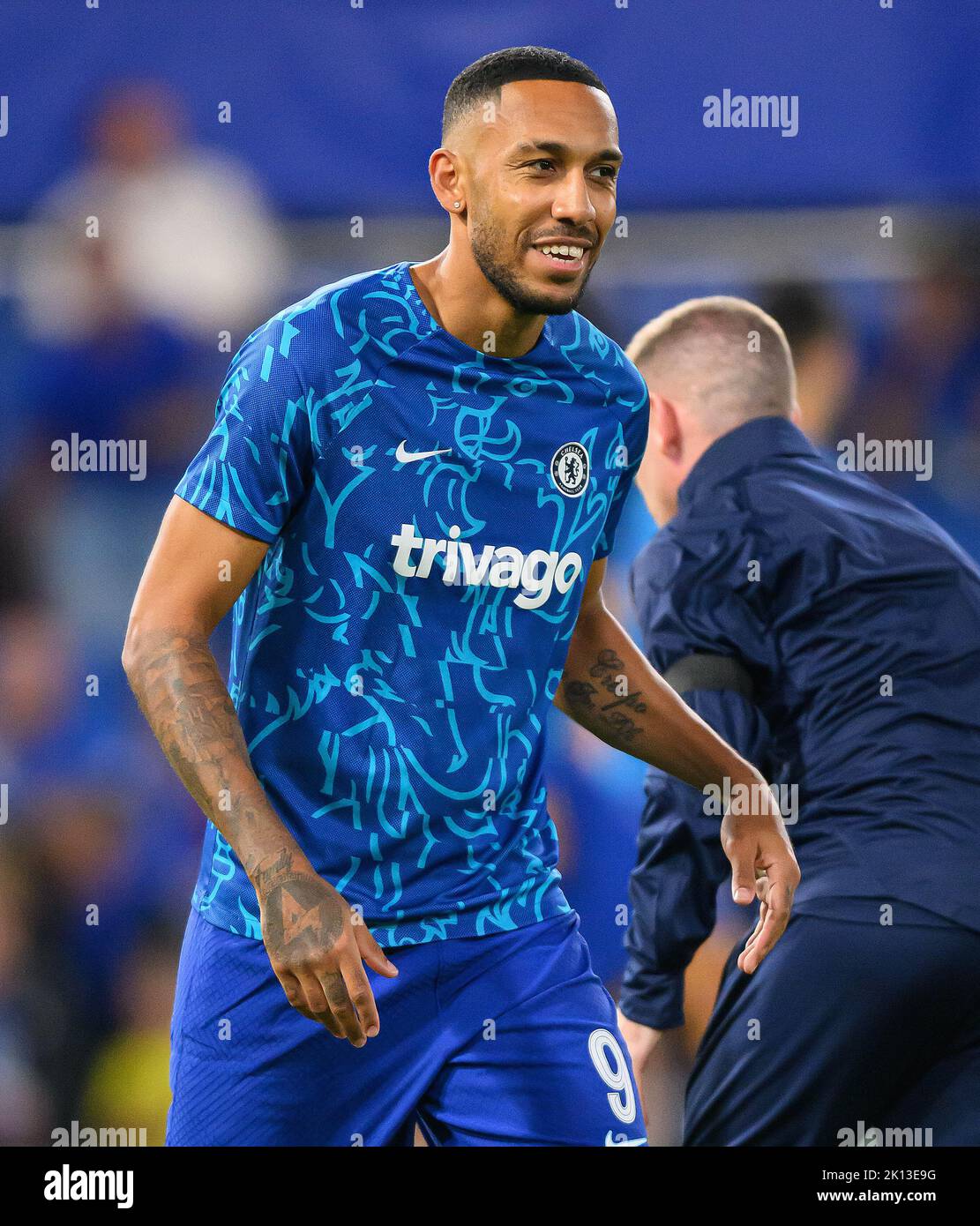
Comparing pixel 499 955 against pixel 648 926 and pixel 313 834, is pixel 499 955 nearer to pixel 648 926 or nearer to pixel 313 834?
pixel 313 834

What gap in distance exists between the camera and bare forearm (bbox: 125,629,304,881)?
5.42 feet

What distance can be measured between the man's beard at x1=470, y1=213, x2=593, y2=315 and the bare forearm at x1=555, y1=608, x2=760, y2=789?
1.63 ft

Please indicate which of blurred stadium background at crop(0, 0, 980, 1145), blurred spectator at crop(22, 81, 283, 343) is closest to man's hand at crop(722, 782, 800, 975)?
blurred stadium background at crop(0, 0, 980, 1145)

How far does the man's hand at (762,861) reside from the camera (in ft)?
6.91

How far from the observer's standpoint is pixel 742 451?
9.51 ft

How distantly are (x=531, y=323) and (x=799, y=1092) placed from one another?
137 cm

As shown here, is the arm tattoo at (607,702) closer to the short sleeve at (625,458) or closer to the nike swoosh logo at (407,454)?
the short sleeve at (625,458)

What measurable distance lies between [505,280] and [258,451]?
40cm

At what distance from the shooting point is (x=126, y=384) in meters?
4.14

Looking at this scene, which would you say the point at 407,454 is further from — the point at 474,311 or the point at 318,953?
the point at 318,953

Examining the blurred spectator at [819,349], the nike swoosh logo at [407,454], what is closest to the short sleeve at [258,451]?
the nike swoosh logo at [407,454]

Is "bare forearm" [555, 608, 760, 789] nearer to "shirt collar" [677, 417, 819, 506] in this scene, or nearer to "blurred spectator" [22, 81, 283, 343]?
"shirt collar" [677, 417, 819, 506]

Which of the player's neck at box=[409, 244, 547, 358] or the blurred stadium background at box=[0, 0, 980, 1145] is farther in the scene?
the blurred stadium background at box=[0, 0, 980, 1145]

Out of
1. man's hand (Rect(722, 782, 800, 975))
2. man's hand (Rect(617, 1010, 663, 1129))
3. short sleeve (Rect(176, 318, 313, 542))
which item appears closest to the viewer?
short sleeve (Rect(176, 318, 313, 542))
